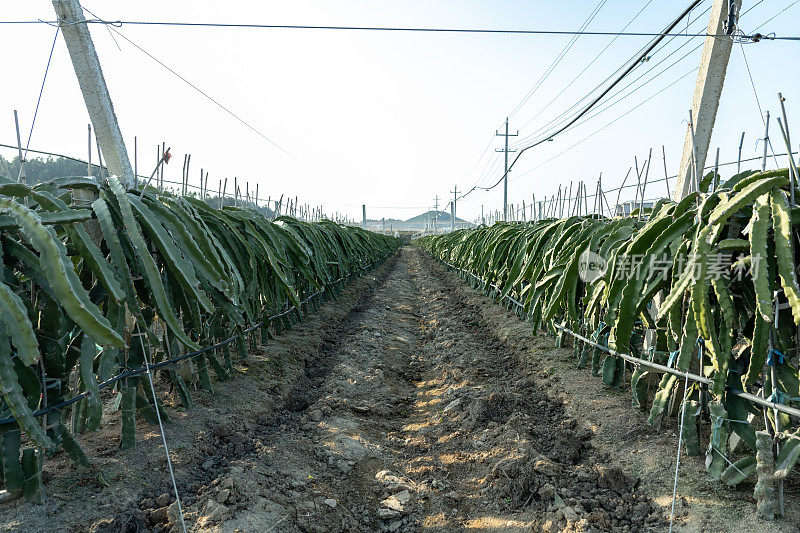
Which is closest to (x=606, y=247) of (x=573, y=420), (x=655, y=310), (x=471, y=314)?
(x=655, y=310)

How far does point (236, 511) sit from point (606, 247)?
2627 mm

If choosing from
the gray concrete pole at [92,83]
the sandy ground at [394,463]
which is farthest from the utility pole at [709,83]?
the gray concrete pole at [92,83]

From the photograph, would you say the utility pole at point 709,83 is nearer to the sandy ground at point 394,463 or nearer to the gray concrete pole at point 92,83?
the sandy ground at point 394,463

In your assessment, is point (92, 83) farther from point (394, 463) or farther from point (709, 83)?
point (709, 83)

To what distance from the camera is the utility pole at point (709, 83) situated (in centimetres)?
362

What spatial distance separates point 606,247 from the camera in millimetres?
3156

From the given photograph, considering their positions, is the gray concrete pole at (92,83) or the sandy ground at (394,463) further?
the gray concrete pole at (92,83)

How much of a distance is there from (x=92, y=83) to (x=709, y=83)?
5.07 m

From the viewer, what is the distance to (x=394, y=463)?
2.77m

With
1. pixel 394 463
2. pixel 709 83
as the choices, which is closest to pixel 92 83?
pixel 394 463

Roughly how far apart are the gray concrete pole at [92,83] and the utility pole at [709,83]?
447 centimetres

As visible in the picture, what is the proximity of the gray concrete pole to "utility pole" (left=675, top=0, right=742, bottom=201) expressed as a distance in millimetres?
4474

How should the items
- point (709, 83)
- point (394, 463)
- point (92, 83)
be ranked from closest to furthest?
point (394, 463) < point (709, 83) < point (92, 83)

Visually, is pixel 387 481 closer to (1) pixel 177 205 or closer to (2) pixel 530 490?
(2) pixel 530 490
